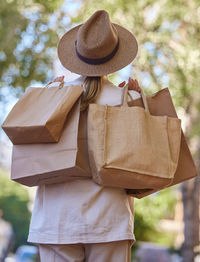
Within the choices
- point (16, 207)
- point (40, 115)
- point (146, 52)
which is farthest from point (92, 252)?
point (16, 207)

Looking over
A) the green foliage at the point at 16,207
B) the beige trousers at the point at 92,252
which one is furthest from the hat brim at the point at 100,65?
the green foliage at the point at 16,207

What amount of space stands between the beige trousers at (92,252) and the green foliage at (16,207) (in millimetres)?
29008

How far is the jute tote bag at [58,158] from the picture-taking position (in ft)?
6.83

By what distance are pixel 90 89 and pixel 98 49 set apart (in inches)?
8.6

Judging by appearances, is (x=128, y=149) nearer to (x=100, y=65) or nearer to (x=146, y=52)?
(x=100, y=65)

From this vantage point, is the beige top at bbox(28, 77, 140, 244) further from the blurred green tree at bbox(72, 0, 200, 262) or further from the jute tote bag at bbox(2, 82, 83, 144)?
the blurred green tree at bbox(72, 0, 200, 262)

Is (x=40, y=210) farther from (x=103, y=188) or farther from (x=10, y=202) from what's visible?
(x=10, y=202)

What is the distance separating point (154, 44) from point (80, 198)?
6.96 m

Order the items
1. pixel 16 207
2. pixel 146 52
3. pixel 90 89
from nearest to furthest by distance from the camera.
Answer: pixel 90 89
pixel 146 52
pixel 16 207

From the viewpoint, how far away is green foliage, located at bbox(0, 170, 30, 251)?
103 feet

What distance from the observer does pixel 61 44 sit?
2549mm

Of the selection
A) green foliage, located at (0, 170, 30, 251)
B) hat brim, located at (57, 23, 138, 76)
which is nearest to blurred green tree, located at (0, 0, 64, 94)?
hat brim, located at (57, 23, 138, 76)

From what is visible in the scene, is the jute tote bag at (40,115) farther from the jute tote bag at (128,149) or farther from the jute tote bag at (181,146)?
the jute tote bag at (181,146)

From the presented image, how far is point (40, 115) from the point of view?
214cm
